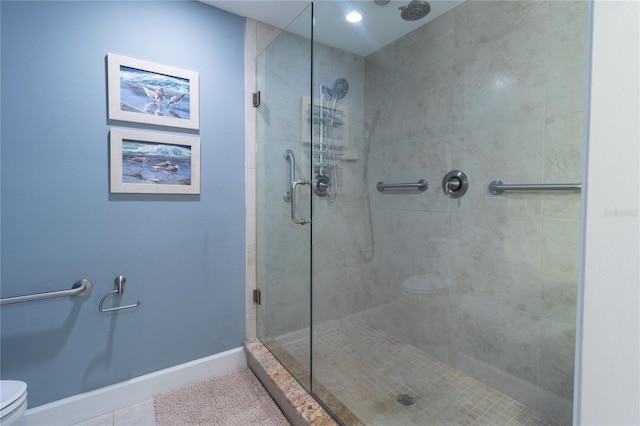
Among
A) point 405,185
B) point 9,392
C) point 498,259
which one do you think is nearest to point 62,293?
point 9,392

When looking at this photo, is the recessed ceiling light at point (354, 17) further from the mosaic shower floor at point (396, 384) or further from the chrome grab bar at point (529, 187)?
the mosaic shower floor at point (396, 384)

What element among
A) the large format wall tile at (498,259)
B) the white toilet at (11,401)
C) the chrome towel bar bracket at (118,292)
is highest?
the large format wall tile at (498,259)

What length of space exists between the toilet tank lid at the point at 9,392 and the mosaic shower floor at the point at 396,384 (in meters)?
1.22

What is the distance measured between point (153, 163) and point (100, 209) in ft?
1.19

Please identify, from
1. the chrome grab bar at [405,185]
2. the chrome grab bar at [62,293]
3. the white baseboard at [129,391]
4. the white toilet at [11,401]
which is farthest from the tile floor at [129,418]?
the chrome grab bar at [405,185]

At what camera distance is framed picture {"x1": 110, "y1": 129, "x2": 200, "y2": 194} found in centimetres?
153

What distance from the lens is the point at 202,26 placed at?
1.76 meters

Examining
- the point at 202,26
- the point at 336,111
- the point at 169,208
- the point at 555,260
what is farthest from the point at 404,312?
the point at 202,26

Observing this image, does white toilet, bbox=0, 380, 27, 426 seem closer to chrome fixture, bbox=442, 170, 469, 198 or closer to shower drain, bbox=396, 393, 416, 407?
shower drain, bbox=396, 393, 416, 407

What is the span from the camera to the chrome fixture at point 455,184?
1.60 metres

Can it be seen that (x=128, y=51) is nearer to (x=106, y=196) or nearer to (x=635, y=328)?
(x=106, y=196)

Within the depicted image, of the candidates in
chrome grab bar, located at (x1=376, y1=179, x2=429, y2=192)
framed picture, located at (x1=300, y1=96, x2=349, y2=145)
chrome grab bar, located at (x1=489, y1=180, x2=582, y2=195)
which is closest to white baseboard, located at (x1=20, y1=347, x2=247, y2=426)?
chrome grab bar, located at (x1=376, y1=179, x2=429, y2=192)

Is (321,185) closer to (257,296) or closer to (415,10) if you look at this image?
(257,296)

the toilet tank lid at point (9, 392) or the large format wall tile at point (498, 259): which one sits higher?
the large format wall tile at point (498, 259)
